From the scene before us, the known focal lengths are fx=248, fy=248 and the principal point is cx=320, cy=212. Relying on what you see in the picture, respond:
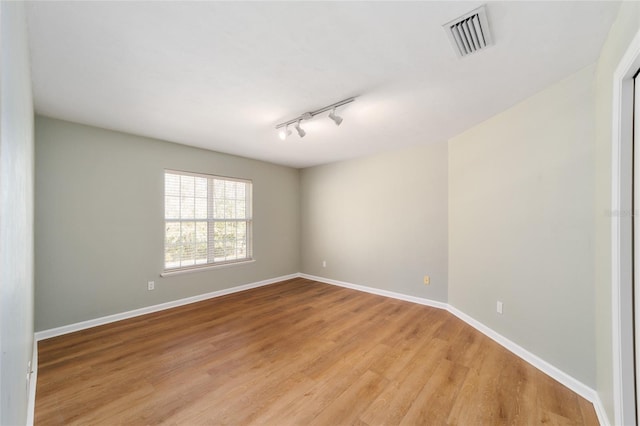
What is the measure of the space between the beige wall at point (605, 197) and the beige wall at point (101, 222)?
175 inches

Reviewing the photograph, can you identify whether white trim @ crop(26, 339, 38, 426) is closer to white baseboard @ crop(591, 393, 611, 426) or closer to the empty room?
the empty room

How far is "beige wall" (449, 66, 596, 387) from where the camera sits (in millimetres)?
1911

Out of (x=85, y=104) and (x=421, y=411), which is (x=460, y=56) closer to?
(x=421, y=411)

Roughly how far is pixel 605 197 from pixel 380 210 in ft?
9.43

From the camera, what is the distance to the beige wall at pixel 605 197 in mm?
1476

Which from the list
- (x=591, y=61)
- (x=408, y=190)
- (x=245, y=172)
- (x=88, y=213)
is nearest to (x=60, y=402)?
(x=88, y=213)

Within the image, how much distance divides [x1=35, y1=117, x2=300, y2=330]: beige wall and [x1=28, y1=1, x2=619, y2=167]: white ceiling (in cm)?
45

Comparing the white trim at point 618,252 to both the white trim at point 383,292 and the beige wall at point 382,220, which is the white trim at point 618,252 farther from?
the white trim at point 383,292

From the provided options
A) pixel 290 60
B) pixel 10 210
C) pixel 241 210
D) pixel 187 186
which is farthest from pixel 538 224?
pixel 187 186

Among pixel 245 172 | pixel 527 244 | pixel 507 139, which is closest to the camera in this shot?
pixel 527 244

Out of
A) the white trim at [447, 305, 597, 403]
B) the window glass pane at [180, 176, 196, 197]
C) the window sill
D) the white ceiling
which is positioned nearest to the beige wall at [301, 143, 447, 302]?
the white trim at [447, 305, 597, 403]

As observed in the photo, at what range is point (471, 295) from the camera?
3117 millimetres

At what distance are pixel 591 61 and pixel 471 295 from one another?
251cm

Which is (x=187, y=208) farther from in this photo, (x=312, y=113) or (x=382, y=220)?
(x=382, y=220)
